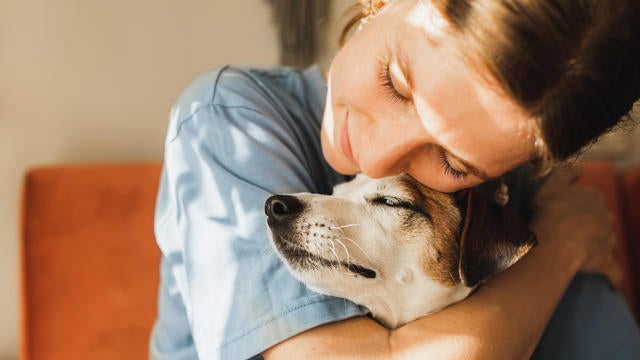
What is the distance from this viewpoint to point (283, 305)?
2.61ft

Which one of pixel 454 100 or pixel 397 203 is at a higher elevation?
pixel 454 100

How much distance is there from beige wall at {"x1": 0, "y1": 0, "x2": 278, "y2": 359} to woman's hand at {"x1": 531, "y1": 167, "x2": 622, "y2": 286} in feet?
2.96

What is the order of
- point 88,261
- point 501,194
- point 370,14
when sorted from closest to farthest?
point 370,14 < point 501,194 < point 88,261

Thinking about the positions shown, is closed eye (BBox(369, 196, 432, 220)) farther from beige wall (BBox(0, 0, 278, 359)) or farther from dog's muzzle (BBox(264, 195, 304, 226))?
beige wall (BBox(0, 0, 278, 359))

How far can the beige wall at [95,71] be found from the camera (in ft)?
5.00

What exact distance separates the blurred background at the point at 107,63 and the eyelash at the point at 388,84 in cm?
99

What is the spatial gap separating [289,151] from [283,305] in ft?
0.77

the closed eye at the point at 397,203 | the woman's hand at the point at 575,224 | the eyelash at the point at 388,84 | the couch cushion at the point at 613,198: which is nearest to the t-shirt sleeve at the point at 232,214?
the closed eye at the point at 397,203

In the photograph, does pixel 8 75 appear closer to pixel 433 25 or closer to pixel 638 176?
pixel 433 25

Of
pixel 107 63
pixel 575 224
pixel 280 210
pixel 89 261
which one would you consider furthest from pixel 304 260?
pixel 107 63

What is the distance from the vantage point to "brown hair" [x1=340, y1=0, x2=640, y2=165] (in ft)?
2.14

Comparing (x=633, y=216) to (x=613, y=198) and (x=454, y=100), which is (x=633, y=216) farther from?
(x=454, y=100)

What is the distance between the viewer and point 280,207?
2.68ft

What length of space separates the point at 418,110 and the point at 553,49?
0.16m
